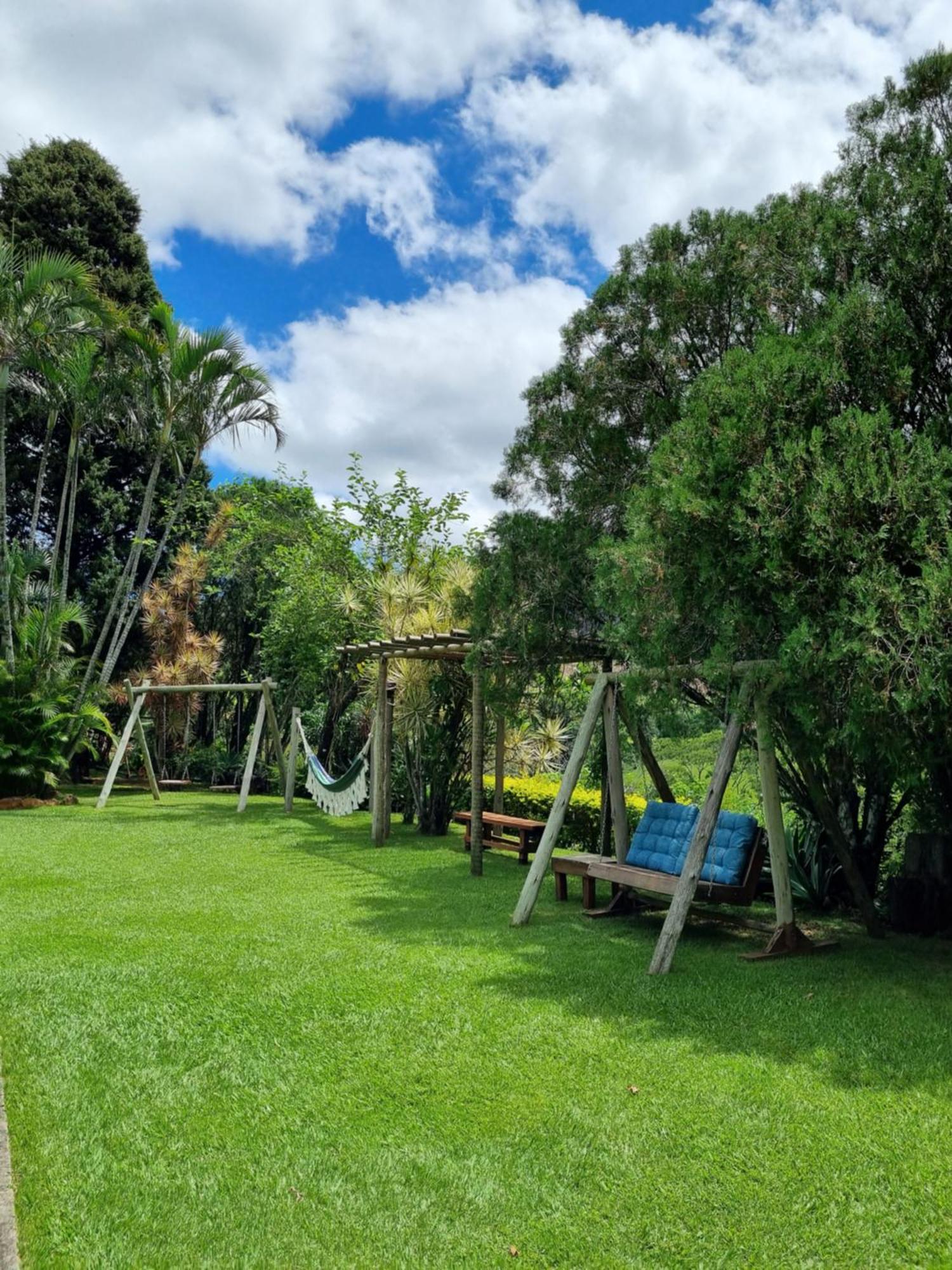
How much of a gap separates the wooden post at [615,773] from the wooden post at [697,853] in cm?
138

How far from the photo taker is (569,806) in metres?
10.3

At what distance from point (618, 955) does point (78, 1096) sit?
10.5ft

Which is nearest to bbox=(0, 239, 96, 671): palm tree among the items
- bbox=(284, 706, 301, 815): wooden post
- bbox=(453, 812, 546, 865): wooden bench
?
bbox=(284, 706, 301, 815): wooden post

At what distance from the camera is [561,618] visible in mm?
7375

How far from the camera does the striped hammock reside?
11055mm

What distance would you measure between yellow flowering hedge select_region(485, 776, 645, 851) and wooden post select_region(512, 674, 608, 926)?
8.38 ft

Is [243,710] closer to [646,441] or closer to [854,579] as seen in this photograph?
[646,441]

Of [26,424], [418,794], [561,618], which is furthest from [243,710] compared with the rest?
[561,618]

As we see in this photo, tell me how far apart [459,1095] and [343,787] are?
817 cm

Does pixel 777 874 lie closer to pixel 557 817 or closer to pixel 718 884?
pixel 718 884

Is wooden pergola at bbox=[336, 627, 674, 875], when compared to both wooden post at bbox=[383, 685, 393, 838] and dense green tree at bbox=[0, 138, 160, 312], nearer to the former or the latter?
wooden post at bbox=[383, 685, 393, 838]

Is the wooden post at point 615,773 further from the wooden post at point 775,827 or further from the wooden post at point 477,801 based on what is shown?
the wooden post at point 477,801

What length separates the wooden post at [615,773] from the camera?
662 centimetres

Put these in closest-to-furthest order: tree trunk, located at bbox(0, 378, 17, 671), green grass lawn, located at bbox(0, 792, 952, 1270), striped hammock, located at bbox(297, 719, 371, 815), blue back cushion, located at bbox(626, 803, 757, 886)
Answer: green grass lawn, located at bbox(0, 792, 952, 1270)
blue back cushion, located at bbox(626, 803, 757, 886)
striped hammock, located at bbox(297, 719, 371, 815)
tree trunk, located at bbox(0, 378, 17, 671)
